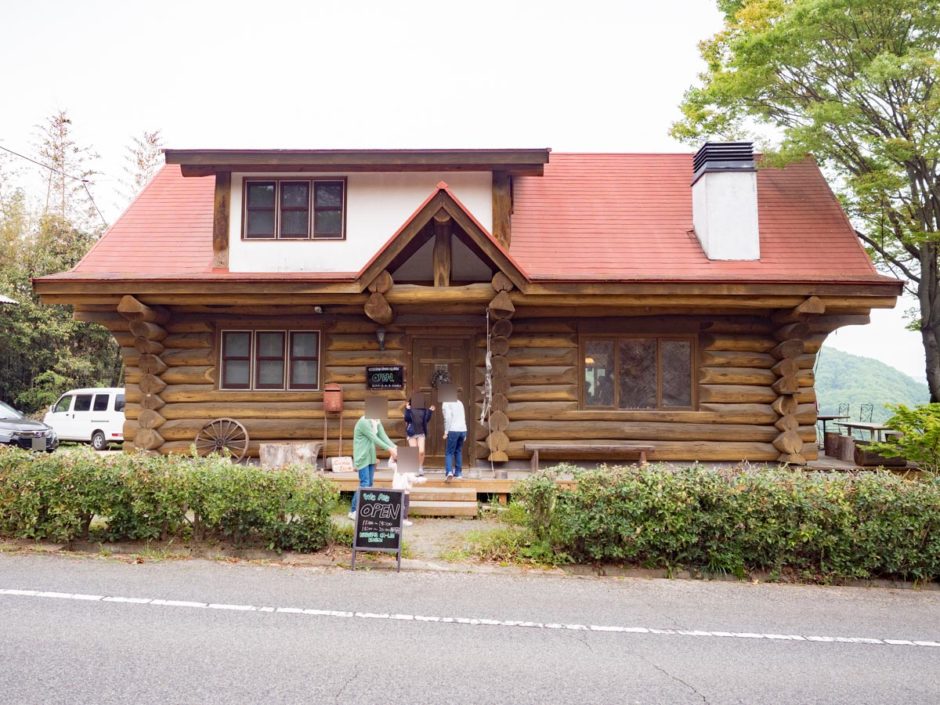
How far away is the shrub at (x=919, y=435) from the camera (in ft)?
34.6

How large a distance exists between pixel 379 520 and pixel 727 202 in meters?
9.93

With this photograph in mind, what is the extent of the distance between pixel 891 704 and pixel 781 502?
10.1 ft

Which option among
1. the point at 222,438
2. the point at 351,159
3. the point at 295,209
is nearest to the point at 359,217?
the point at 351,159

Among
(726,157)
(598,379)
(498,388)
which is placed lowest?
(498,388)

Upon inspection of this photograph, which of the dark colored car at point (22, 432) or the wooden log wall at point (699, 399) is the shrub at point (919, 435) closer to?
the wooden log wall at point (699, 399)

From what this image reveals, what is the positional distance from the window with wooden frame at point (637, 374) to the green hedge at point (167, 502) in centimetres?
662

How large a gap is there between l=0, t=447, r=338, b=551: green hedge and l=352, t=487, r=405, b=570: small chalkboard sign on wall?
2.05 ft

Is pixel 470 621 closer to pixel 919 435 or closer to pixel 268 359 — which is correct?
pixel 268 359

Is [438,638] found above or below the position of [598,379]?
below

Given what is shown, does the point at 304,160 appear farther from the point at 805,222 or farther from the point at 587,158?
the point at 805,222

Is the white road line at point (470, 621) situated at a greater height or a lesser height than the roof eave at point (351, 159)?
lesser

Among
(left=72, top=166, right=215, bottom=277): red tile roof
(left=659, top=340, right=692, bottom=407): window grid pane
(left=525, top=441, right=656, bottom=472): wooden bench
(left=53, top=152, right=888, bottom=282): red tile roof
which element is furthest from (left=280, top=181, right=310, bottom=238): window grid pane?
(left=659, top=340, right=692, bottom=407): window grid pane

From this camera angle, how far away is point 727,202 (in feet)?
43.8

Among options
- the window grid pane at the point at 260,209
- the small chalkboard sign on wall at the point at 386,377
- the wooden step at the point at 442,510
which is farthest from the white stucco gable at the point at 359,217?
the wooden step at the point at 442,510
